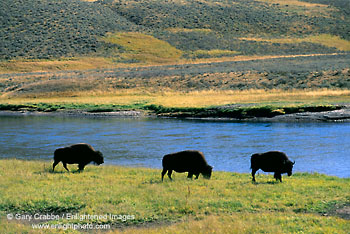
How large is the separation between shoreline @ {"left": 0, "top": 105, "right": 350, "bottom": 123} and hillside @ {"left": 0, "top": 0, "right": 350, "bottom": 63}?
4085 cm

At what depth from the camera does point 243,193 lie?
11.9 m

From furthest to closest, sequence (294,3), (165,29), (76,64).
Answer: (294,3)
(165,29)
(76,64)

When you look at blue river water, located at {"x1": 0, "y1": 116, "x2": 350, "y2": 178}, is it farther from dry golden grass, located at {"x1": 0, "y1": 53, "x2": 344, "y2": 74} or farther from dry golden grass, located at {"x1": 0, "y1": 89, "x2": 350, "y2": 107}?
dry golden grass, located at {"x1": 0, "y1": 53, "x2": 344, "y2": 74}

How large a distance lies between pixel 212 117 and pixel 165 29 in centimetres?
7198

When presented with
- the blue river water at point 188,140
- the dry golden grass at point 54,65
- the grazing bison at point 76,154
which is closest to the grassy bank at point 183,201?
the grazing bison at point 76,154

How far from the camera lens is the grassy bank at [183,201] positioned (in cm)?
932

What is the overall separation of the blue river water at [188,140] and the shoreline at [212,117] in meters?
1.67

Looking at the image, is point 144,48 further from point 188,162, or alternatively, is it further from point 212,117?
point 188,162

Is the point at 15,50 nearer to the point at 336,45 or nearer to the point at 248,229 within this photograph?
the point at 336,45

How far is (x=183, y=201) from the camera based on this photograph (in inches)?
436

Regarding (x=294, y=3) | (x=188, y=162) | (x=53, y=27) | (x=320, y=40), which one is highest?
(x=294, y=3)

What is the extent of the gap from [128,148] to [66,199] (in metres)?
13.4

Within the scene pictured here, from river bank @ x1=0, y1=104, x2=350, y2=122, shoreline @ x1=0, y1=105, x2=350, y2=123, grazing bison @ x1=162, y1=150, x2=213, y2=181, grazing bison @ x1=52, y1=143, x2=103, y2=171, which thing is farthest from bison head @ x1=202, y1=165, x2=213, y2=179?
river bank @ x1=0, y1=104, x2=350, y2=122

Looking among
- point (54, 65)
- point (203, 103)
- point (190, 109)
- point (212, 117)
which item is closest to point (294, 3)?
point (54, 65)
